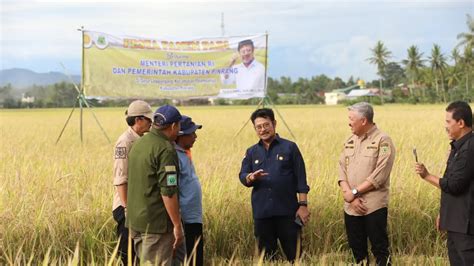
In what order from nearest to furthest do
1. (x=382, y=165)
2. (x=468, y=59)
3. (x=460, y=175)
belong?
(x=460, y=175), (x=382, y=165), (x=468, y=59)

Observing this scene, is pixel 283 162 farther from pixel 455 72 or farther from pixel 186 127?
pixel 455 72

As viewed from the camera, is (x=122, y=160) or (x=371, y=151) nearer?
(x=122, y=160)

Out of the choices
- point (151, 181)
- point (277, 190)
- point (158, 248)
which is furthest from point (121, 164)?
point (277, 190)

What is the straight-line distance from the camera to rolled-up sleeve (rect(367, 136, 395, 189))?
4492mm

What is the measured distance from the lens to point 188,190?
399 centimetres

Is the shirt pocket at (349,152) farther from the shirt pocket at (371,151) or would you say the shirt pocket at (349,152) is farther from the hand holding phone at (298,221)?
the hand holding phone at (298,221)

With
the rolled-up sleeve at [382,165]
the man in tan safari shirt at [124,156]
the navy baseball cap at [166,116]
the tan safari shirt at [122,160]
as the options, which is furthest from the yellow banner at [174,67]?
the navy baseball cap at [166,116]

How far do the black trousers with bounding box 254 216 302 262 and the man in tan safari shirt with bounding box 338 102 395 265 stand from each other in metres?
0.49

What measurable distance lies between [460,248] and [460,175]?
1.67 feet

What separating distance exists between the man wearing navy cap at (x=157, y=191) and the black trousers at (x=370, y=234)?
1.65 metres

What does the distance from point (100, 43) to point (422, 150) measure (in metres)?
6.51

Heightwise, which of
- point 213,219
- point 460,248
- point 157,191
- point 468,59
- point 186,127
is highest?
point 468,59

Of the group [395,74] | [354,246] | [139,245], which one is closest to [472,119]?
[354,246]

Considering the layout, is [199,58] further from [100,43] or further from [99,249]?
[99,249]
